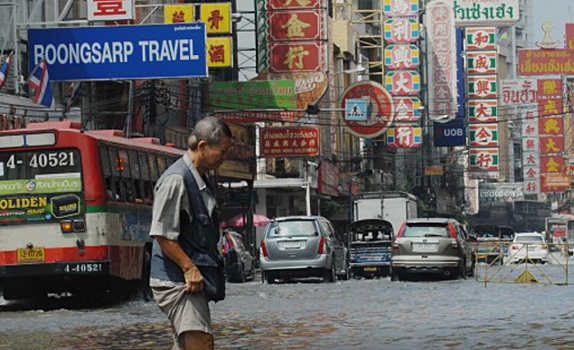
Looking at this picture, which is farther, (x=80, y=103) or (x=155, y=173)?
(x=80, y=103)

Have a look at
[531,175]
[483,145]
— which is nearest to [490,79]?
[483,145]

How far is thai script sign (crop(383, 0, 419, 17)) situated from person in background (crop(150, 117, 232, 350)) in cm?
7464

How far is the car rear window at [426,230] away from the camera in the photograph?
114ft

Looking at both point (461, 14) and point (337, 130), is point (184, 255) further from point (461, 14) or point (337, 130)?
point (461, 14)

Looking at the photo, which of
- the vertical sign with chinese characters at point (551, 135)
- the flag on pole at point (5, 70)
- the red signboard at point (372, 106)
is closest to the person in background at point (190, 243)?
the flag on pole at point (5, 70)

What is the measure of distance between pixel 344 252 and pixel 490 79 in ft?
230

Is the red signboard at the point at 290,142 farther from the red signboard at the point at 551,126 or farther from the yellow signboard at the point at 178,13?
the red signboard at the point at 551,126

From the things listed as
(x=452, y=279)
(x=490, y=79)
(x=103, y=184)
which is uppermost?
(x=490, y=79)

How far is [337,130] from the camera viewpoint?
80000mm

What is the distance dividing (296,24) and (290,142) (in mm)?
4372

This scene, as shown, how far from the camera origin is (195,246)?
8695 millimetres

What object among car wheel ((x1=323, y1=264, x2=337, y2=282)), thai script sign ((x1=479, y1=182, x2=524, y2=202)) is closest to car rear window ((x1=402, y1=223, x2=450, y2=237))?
car wheel ((x1=323, y1=264, x2=337, y2=282))

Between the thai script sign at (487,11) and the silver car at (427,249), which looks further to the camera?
the thai script sign at (487,11)

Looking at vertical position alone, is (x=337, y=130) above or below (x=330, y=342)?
above
